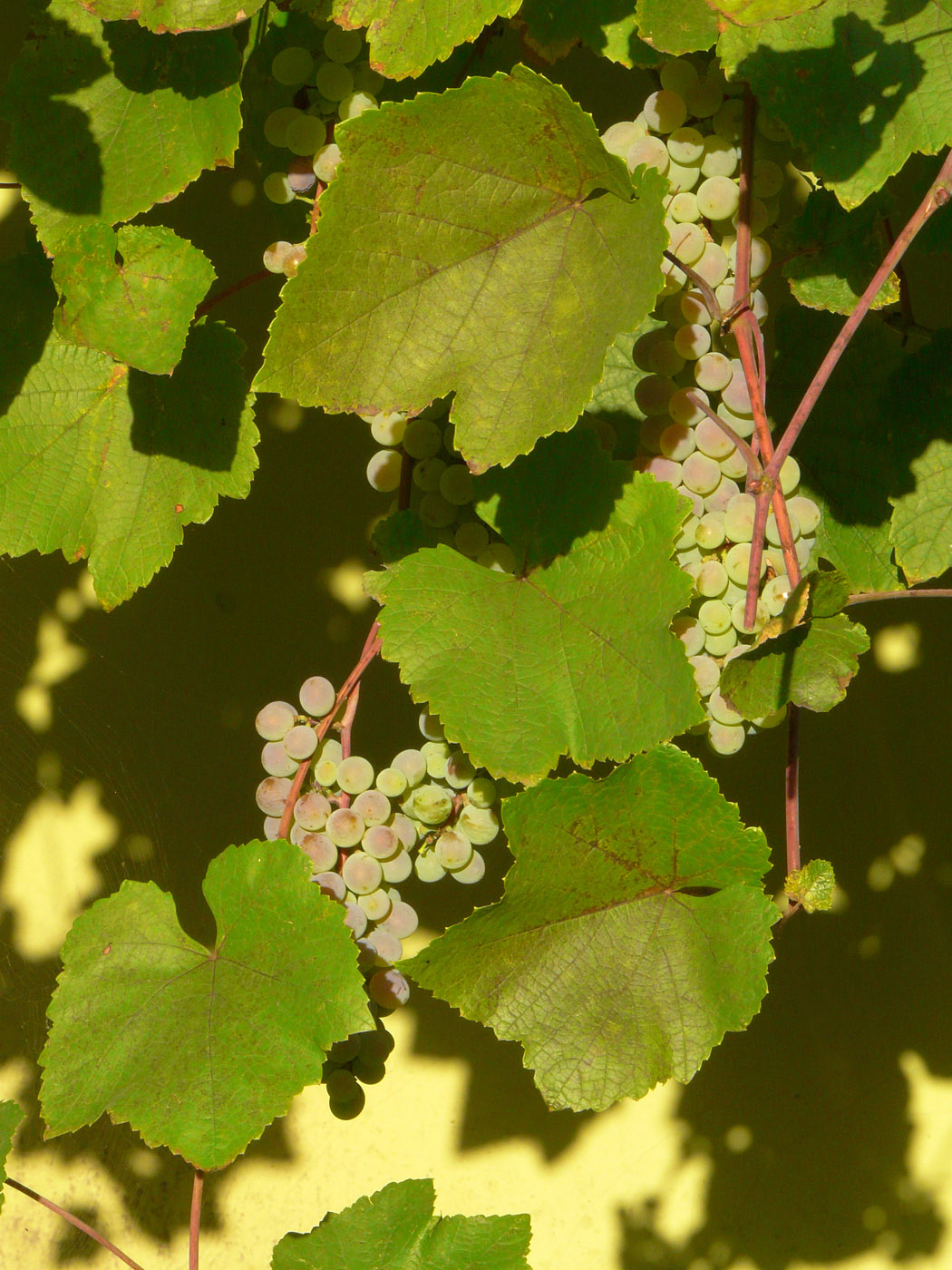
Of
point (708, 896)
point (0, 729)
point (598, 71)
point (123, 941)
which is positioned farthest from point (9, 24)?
point (708, 896)

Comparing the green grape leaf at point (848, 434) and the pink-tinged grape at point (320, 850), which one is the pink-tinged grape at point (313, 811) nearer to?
the pink-tinged grape at point (320, 850)

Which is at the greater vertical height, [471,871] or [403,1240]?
[471,871]

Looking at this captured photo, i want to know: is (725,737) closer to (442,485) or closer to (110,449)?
(442,485)

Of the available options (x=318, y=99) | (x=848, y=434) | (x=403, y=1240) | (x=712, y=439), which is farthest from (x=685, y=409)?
(x=403, y=1240)

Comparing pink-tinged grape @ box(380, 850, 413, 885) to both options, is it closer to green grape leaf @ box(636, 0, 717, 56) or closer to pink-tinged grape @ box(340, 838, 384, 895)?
pink-tinged grape @ box(340, 838, 384, 895)

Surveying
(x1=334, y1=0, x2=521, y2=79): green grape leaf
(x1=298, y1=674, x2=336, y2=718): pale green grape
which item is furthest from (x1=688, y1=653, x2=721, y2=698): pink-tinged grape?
(x1=334, y1=0, x2=521, y2=79): green grape leaf

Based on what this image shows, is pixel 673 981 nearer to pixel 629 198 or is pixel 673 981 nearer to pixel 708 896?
pixel 708 896
